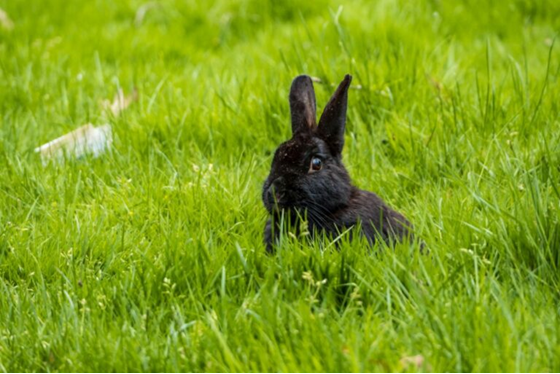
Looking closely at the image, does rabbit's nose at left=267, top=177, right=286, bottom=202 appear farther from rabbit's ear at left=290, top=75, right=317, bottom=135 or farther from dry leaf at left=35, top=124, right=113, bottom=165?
dry leaf at left=35, top=124, right=113, bottom=165

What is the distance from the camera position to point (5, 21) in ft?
24.1

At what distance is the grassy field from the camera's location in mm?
2842

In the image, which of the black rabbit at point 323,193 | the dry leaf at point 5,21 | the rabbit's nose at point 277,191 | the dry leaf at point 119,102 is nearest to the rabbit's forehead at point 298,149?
the black rabbit at point 323,193

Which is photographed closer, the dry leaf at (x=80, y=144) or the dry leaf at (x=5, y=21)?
the dry leaf at (x=80, y=144)

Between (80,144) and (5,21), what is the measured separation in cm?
284

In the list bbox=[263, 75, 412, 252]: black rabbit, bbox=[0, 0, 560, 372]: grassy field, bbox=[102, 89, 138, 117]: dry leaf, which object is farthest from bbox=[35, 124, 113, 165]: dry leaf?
bbox=[263, 75, 412, 252]: black rabbit

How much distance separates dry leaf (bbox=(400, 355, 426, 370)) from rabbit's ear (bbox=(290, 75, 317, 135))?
5.68 ft

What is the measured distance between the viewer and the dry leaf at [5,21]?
23.8ft

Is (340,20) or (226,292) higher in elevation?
(340,20)

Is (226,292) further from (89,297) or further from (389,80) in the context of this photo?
(389,80)

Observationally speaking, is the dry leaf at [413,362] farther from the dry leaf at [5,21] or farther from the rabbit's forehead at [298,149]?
the dry leaf at [5,21]

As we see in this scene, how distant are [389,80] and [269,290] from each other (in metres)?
2.41

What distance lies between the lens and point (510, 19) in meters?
6.88

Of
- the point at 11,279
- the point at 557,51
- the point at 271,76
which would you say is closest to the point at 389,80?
the point at 271,76
